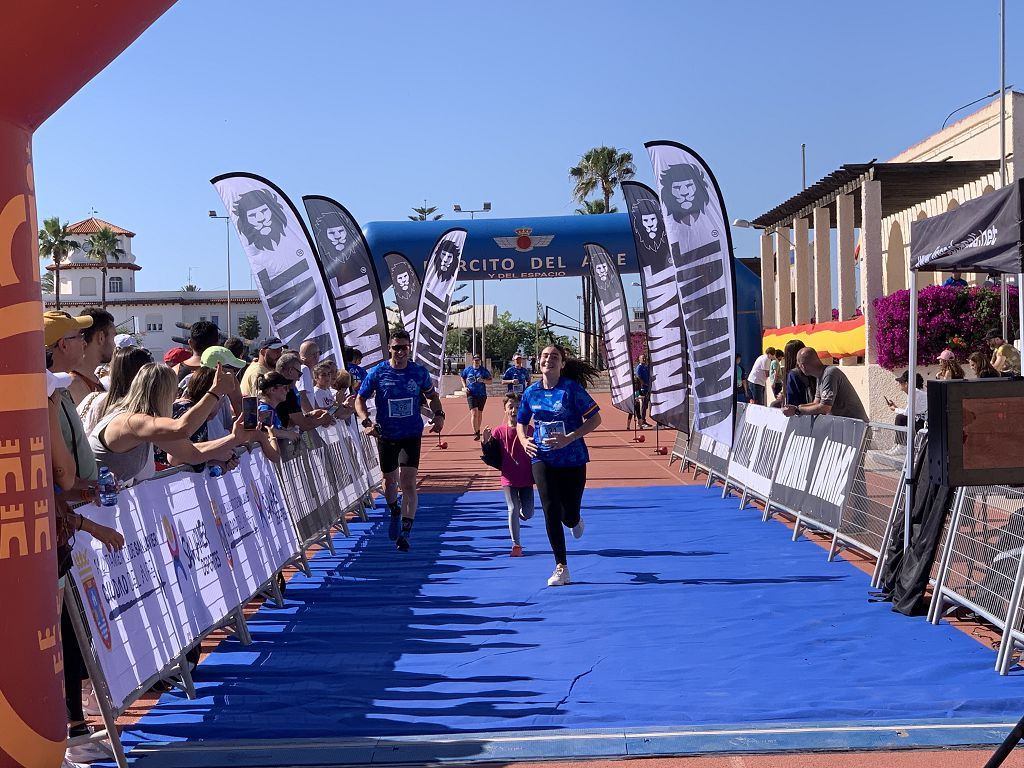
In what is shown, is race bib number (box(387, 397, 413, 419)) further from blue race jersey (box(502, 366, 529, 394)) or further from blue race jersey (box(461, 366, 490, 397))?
blue race jersey (box(502, 366, 529, 394))

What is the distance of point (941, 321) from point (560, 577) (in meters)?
13.8

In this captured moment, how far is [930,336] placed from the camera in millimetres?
20797

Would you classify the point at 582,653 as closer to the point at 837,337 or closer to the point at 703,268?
the point at 703,268

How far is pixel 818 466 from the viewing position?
36.1 ft

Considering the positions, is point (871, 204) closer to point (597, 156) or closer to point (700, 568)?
point (700, 568)

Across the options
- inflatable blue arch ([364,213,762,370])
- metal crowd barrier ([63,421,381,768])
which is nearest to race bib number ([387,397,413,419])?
metal crowd barrier ([63,421,381,768])

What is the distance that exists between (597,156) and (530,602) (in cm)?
6956

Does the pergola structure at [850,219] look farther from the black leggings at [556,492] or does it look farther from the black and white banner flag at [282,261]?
the black leggings at [556,492]

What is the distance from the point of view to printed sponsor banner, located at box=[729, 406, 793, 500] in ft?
42.1

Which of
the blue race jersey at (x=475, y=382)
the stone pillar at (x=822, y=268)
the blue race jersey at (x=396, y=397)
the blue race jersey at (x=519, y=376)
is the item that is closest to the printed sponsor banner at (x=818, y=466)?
the blue race jersey at (x=396, y=397)

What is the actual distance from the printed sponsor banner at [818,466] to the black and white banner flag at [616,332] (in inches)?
367

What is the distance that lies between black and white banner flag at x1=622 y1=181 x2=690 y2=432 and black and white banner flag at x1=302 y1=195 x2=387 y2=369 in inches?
163

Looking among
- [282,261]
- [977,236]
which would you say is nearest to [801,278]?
[282,261]

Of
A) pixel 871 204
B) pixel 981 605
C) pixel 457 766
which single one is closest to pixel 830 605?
pixel 981 605
